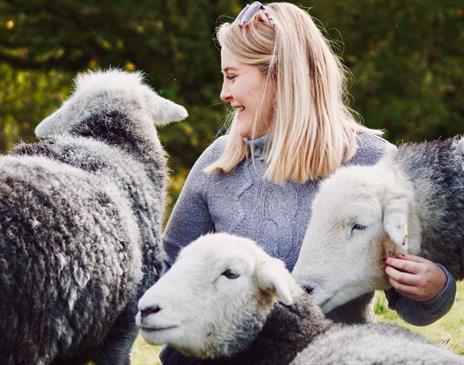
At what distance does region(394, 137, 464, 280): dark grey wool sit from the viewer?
4188 mm

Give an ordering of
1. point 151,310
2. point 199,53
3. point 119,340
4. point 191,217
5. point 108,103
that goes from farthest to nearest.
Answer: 1. point 199,53
2. point 108,103
3. point 191,217
4. point 119,340
5. point 151,310

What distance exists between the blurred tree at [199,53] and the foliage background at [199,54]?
0.01m

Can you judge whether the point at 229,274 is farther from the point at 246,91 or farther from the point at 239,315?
the point at 246,91

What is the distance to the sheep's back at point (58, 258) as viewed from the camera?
366 centimetres

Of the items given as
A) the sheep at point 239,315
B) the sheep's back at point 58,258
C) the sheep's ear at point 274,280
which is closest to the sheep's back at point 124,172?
the sheep's back at point 58,258

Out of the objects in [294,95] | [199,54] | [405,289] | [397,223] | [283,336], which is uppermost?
[294,95]

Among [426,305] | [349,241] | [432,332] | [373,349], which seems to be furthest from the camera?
[432,332]

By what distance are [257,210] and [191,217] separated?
0.38m

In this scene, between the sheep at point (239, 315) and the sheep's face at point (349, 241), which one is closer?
the sheep at point (239, 315)

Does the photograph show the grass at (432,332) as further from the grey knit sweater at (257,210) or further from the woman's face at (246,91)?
the woman's face at (246,91)

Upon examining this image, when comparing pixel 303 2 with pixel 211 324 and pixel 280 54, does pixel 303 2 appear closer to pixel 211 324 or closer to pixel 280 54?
pixel 280 54

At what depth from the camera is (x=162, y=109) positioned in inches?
220

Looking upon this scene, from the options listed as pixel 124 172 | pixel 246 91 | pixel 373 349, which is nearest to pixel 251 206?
pixel 246 91

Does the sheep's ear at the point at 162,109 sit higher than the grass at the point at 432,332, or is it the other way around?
the sheep's ear at the point at 162,109
